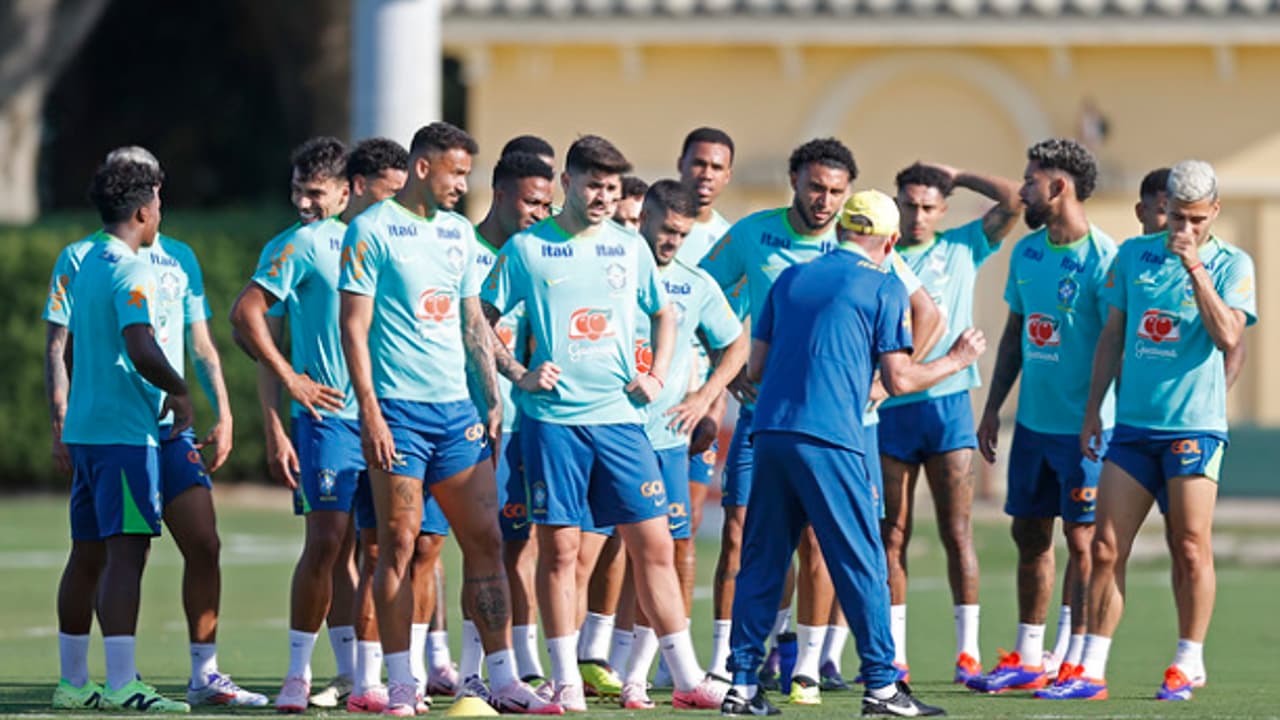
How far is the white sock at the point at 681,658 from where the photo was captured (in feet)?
35.1

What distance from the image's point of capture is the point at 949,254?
12.7 m

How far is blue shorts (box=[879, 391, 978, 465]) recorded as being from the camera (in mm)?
12508

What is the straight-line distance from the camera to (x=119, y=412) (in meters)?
10.9

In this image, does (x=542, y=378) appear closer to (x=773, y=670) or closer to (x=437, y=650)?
(x=437, y=650)

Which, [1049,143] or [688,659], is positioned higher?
[1049,143]

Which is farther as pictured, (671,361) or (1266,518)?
(1266,518)

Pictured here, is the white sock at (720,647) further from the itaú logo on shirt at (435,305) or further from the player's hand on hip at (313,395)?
the itaú logo on shirt at (435,305)

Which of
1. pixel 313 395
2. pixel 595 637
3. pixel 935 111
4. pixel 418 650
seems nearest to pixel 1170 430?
pixel 595 637

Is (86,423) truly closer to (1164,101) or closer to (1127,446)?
(1127,446)

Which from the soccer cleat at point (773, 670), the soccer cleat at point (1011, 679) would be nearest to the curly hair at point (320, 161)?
the soccer cleat at point (773, 670)

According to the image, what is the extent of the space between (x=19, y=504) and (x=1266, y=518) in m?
13.4

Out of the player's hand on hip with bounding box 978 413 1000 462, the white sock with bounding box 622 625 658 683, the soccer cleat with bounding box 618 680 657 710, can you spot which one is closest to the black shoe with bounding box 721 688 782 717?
the soccer cleat with bounding box 618 680 657 710

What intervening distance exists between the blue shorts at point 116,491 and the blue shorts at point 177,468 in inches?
3.2

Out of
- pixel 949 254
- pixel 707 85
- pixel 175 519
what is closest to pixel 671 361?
pixel 949 254
